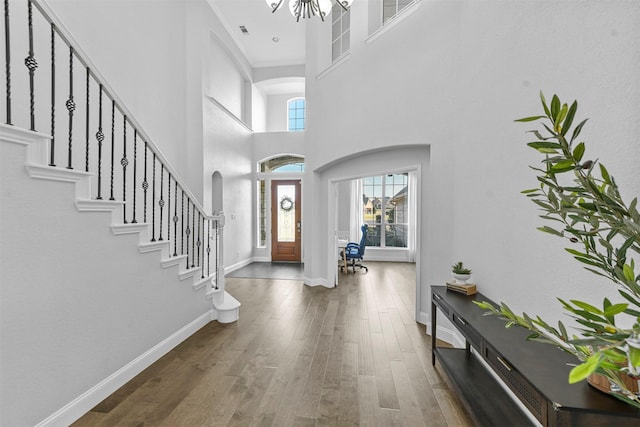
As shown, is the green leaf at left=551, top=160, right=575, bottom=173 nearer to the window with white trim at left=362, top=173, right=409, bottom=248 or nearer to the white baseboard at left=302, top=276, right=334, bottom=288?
the white baseboard at left=302, top=276, right=334, bottom=288

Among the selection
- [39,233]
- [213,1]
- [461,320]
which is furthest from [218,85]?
[461,320]

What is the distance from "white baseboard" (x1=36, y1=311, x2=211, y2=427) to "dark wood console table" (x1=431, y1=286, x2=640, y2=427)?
262 cm

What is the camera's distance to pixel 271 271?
6.91 m

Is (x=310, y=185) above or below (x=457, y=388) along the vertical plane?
above

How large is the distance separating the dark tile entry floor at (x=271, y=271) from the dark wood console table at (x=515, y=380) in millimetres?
4227

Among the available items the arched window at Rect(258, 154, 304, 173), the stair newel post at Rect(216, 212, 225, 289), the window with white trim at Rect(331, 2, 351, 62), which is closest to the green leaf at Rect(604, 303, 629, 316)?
the stair newel post at Rect(216, 212, 225, 289)

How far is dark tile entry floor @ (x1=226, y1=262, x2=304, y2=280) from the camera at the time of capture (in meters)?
6.37

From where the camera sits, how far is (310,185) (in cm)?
562

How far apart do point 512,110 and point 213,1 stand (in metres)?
5.91

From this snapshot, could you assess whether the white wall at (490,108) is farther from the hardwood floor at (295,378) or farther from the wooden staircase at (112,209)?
the wooden staircase at (112,209)

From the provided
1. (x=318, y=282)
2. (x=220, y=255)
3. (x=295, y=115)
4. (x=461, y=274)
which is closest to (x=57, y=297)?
(x=220, y=255)

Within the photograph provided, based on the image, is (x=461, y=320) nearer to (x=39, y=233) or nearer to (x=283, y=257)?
(x=39, y=233)

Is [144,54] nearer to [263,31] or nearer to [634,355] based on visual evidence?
[263,31]

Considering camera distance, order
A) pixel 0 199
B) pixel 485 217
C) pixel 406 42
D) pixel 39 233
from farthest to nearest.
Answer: pixel 406 42
pixel 485 217
pixel 39 233
pixel 0 199
